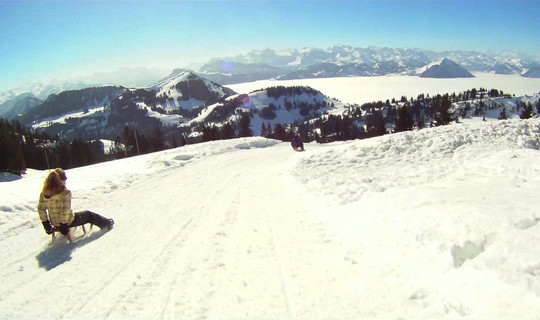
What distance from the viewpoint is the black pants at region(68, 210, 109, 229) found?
7617 millimetres

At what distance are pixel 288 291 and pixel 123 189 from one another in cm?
1044

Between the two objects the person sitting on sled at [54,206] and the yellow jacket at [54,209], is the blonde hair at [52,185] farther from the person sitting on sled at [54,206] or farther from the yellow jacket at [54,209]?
the yellow jacket at [54,209]

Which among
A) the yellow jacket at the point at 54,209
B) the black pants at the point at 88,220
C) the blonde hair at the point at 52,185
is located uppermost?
the blonde hair at the point at 52,185

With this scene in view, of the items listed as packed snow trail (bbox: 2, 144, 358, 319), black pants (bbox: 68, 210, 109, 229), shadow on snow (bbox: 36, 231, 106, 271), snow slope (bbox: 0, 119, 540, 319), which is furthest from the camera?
black pants (bbox: 68, 210, 109, 229)

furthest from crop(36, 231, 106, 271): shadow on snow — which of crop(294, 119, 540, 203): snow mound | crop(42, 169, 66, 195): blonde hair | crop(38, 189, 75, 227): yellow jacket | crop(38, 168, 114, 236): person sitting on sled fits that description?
crop(294, 119, 540, 203): snow mound

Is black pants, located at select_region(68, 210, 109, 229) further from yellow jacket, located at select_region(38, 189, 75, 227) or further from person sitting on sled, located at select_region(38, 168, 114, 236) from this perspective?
yellow jacket, located at select_region(38, 189, 75, 227)

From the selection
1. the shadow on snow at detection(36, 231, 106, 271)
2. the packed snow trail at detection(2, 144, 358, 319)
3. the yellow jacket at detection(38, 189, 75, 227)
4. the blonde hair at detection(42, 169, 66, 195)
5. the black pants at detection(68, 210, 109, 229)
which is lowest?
the packed snow trail at detection(2, 144, 358, 319)

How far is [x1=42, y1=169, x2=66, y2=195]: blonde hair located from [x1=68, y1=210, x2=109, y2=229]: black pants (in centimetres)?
81

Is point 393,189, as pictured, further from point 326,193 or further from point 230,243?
point 230,243

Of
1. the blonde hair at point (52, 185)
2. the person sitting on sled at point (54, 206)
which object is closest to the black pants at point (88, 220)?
the person sitting on sled at point (54, 206)

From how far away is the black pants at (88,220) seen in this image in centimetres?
762

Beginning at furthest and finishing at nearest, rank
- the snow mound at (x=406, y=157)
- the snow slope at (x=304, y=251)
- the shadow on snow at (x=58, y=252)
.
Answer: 1. the snow mound at (x=406, y=157)
2. the shadow on snow at (x=58, y=252)
3. the snow slope at (x=304, y=251)

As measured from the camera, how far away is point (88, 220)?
309 inches

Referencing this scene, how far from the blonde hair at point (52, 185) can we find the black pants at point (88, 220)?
0.81 metres
